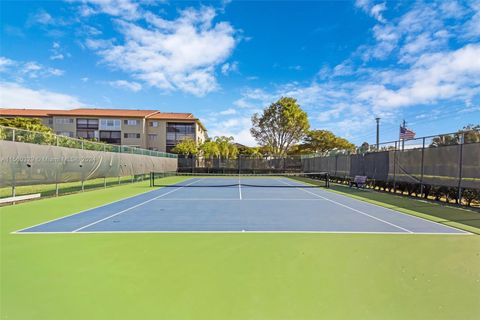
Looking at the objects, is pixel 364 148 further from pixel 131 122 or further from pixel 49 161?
pixel 131 122

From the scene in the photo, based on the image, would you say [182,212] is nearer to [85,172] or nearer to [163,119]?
[85,172]

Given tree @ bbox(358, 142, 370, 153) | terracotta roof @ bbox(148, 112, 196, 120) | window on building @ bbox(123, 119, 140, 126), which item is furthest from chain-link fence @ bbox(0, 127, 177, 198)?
terracotta roof @ bbox(148, 112, 196, 120)

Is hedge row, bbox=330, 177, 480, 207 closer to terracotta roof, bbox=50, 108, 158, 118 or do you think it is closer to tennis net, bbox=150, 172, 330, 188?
tennis net, bbox=150, 172, 330, 188

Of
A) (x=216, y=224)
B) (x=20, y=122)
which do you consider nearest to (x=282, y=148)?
(x=20, y=122)

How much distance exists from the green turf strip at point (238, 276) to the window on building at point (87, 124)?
44996mm

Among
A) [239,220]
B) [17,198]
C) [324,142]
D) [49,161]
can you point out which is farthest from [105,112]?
[239,220]

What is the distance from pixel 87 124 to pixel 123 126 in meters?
5.67

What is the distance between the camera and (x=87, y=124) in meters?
45.9

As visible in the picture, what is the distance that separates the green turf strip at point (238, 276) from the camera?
9.92 ft

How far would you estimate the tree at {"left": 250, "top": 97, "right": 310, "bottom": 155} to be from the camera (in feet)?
121

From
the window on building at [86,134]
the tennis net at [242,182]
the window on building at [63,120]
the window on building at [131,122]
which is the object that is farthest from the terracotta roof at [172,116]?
the tennis net at [242,182]

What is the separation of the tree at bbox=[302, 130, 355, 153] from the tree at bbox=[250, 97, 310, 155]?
1180 cm

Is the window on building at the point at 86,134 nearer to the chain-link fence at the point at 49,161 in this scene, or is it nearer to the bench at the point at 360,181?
the chain-link fence at the point at 49,161

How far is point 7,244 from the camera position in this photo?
5328 mm
